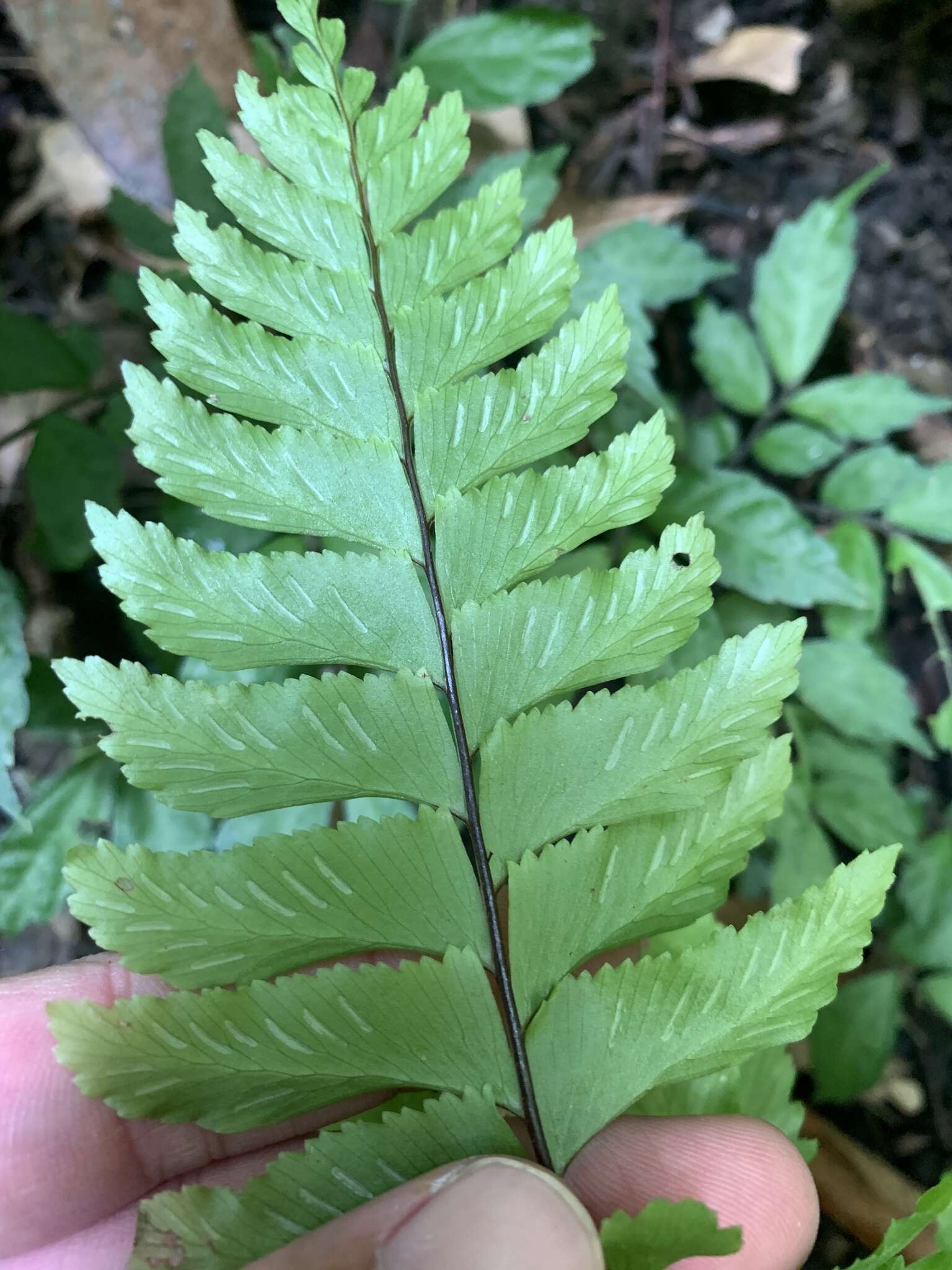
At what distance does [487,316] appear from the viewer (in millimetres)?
720

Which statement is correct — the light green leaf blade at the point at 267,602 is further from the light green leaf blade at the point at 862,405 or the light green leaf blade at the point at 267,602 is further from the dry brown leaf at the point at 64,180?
the dry brown leaf at the point at 64,180

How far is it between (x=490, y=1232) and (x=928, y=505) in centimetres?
131

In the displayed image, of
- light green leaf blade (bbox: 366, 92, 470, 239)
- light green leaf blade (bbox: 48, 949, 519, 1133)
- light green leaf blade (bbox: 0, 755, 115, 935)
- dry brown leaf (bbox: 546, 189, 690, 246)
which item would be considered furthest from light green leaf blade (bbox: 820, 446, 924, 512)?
light green leaf blade (bbox: 0, 755, 115, 935)

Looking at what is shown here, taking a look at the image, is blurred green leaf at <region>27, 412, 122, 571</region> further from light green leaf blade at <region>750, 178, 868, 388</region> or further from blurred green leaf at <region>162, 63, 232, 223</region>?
light green leaf blade at <region>750, 178, 868, 388</region>

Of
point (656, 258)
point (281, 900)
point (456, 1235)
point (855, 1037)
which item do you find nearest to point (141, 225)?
point (656, 258)

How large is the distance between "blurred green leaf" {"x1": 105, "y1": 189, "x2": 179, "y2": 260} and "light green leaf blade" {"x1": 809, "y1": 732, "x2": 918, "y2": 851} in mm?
1294

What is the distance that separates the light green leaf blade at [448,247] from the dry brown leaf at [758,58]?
1.43 meters

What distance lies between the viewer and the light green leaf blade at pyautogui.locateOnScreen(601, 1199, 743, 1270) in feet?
2.06

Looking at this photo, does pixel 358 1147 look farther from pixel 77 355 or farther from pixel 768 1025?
pixel 77 355

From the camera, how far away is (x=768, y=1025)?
0.73 meters

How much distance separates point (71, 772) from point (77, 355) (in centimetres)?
61

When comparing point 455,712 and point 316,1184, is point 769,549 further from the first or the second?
point 316,1184

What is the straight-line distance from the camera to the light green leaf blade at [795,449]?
5.08 ft

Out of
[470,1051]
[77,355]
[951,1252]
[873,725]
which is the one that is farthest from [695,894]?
[77,355]
